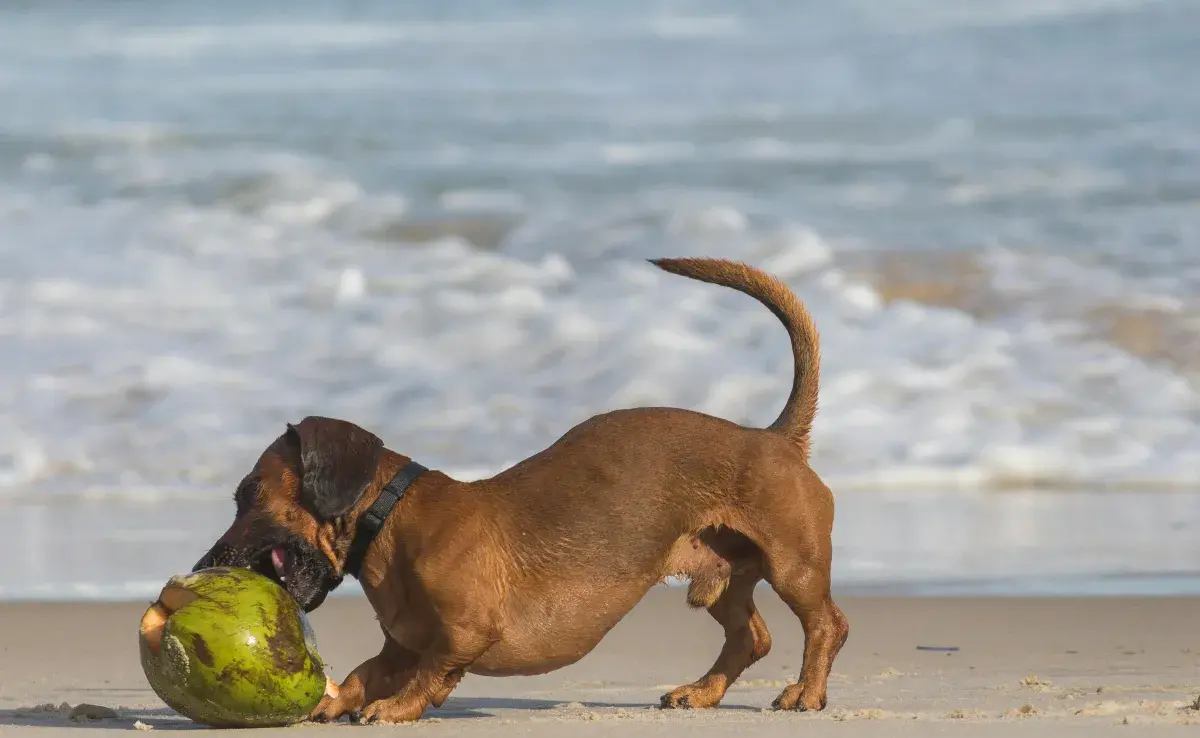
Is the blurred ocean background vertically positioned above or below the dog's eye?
above

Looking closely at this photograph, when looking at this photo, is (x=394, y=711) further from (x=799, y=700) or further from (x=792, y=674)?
(x=792, y=674)

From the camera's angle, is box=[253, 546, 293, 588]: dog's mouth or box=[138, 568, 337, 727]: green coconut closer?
box=[138, 568, 337, 727]: green coconut

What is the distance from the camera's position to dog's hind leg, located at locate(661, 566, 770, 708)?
6.34 m

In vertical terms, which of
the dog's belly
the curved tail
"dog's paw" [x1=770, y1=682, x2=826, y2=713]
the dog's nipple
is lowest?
"dog's paw" [x1=770, y1=682, x2=826, y2=713]

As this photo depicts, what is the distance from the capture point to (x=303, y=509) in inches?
217

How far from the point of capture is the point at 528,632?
5.79 meters

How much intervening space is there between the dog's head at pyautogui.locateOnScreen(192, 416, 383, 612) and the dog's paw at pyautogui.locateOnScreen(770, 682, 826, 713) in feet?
5.36

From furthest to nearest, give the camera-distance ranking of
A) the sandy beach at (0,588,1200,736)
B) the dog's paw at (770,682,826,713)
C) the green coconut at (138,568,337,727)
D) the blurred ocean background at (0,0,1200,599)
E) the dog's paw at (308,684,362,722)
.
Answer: the blurred ocean background at (0,0,1200,599) → the dog's paw at (770,682,826,713) → the dog's paw at (308,684,362,722) → the sandy beach at (0,588,1200,736) → the green coconut at (138,568,337,727)

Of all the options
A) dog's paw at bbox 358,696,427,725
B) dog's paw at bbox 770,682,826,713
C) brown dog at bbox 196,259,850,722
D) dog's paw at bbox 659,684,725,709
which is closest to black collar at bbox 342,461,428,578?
brown dog at bbox 196,259,850,722

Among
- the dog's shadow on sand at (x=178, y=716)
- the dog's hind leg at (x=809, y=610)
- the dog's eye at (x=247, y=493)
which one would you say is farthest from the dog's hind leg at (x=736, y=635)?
the dog's eye at (x=247, y=493)

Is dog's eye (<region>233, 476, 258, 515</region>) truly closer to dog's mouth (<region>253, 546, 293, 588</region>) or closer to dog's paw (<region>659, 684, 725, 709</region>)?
dog's mouth (<region>253, 546, 293, 588</region>)

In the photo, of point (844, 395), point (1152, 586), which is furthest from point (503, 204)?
point (1152, 586)

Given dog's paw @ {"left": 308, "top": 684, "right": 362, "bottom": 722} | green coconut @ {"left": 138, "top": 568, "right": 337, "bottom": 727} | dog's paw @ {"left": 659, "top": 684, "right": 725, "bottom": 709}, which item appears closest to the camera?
green coconut @ {"left": 138, "top": 568, "right": 337, "bottom": 727}

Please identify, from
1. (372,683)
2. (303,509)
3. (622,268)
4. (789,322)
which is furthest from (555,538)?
(622,268)
